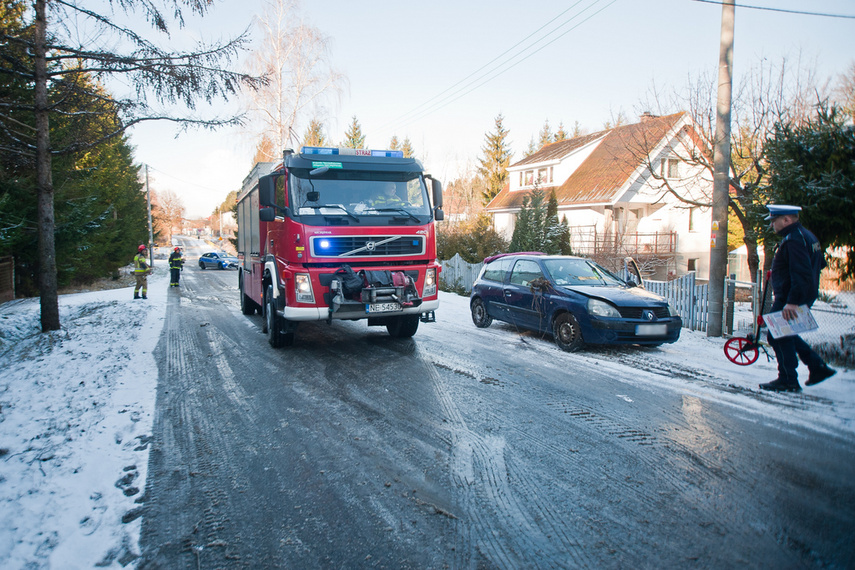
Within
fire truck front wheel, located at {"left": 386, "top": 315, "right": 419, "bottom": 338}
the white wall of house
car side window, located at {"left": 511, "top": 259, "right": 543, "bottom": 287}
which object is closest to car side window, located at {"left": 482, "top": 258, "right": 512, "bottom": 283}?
car side window, located at {"left": 511, "top": 259, "right": 543, "bottom": 287}

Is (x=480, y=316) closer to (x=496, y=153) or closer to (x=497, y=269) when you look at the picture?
(x=497, y=269)

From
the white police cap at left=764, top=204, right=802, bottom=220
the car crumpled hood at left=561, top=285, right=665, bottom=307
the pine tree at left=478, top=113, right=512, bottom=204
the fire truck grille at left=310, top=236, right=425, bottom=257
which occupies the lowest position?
the car crumpled hood at left=561, top=285, right=665, bottom=307

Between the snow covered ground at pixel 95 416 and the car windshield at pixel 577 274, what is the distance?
4.48 feet

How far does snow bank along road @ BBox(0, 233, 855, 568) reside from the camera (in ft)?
8.92

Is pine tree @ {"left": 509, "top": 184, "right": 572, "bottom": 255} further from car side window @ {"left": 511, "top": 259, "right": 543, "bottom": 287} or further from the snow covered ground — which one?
the snow covered ground

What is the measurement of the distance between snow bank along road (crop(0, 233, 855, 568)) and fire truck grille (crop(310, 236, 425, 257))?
161 cm

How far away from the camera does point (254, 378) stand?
6.30m

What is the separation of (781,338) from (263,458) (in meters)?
5.34

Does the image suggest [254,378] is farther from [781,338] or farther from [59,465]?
[781,338]

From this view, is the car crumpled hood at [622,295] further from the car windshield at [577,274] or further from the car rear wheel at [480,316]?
the car rear wheel at [480,316]

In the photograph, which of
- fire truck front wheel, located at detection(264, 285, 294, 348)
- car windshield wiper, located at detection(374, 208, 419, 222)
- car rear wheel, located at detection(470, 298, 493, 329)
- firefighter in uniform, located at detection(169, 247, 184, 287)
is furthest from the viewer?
firefighter in uniform, located at detection(169, 247, 184, 287)

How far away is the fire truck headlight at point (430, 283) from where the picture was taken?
25.3 ft

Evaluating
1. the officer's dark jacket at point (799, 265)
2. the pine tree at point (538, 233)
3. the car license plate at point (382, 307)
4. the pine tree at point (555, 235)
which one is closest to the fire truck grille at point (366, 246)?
the car license plate at point (382, 307)

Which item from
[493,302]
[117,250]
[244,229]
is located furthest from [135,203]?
[493,302]
